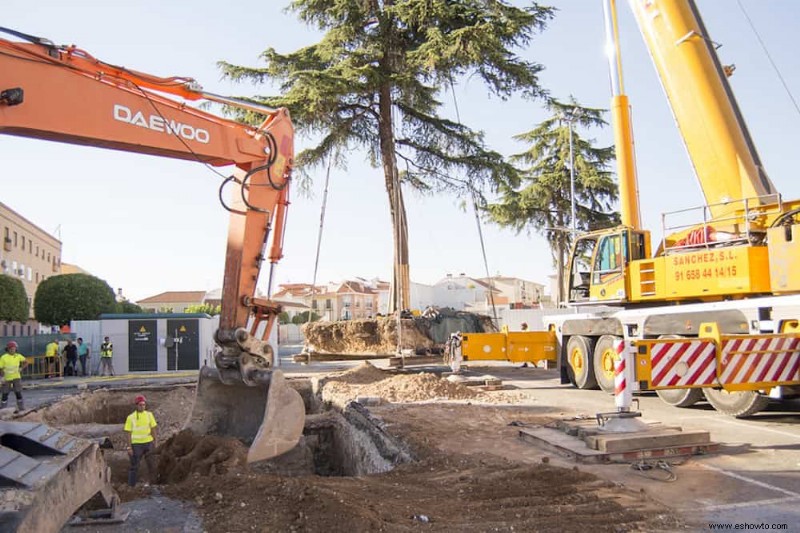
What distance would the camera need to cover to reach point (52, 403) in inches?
485

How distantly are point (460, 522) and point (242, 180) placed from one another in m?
4.82

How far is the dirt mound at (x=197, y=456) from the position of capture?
675 centimetres

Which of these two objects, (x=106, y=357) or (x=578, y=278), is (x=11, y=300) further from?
(x=578, y=278)

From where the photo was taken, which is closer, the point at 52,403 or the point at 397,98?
the point at 52,403

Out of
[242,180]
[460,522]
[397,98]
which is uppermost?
[397,98]

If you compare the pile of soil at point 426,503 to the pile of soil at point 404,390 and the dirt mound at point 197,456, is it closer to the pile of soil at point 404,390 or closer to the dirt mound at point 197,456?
the dirt mound at point 197,456

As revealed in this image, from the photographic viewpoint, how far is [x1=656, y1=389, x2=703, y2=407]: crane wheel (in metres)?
9.84

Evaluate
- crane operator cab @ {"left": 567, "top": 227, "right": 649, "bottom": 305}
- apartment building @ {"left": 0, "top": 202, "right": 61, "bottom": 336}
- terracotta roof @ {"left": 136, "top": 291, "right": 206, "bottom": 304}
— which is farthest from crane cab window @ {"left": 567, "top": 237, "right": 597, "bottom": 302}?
terracotta roof @ {"left": 136, "top": 291, "right": 206, "bottom": 304}

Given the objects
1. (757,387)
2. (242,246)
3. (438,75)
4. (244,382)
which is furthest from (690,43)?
(438,75)

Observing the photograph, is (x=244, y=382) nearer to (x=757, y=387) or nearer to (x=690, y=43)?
(x=757, y=387)

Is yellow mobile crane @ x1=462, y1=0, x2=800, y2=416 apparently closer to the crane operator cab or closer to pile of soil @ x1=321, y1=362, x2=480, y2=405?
the crane operator cab

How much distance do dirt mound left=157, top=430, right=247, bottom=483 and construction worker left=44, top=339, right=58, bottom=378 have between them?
16630 mm

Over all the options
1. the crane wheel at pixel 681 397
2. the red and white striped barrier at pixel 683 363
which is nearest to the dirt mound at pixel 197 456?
the red and white striped barrier at pixel 683 363

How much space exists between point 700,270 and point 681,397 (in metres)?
2.10
